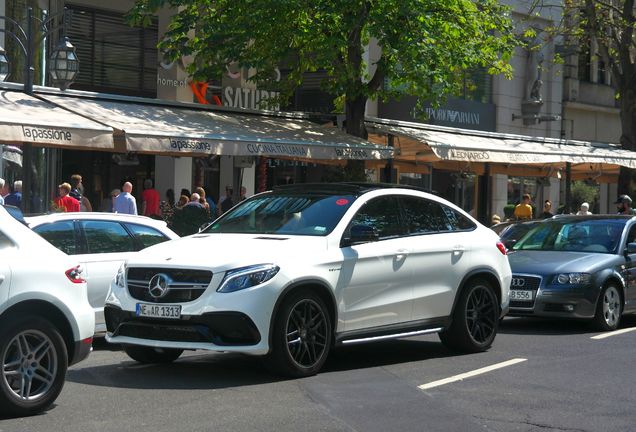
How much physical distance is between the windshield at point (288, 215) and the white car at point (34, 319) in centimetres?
253

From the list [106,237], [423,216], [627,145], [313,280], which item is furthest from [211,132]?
[627,145]

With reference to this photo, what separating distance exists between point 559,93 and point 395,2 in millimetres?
21287

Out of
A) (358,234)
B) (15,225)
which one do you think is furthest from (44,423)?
(358,234)

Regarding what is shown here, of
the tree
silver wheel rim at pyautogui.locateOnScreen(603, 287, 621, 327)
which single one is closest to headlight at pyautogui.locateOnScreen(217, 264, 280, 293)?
silver wheel rim at pyautogui.locateOnScreen(603, 287, 621, 327)

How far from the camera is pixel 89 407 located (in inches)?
311

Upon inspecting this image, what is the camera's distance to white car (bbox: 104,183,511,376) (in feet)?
28.8

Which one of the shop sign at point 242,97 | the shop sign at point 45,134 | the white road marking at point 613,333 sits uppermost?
the shop sign at point 242,97

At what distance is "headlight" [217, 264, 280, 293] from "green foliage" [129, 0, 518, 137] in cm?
1102

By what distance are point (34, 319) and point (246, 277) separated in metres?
1.90

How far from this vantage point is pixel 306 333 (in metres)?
9.19

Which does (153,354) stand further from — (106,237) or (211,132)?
(211,132)

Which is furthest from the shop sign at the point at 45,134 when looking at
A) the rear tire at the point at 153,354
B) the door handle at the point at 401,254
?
the door handle at the point at 401,254

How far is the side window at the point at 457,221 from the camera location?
11242mm

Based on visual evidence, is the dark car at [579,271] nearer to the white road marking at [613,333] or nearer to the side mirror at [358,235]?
the white road marking at [613,333]
